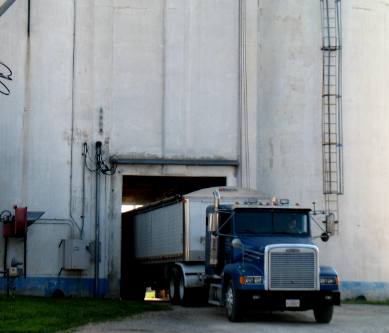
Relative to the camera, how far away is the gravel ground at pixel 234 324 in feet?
62.7

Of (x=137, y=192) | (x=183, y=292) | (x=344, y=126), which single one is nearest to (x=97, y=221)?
(x=183, y=292)

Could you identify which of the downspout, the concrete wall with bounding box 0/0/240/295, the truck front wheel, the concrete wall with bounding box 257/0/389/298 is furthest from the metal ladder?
the truck front wheel

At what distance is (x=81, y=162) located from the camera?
3397 centimetres

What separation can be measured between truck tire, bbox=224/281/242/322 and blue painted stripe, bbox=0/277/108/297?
1302 centimetres

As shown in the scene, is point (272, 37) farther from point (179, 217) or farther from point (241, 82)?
point (179, 217)

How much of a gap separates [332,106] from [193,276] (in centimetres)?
1112

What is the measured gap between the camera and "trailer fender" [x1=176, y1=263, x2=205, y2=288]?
25.6m

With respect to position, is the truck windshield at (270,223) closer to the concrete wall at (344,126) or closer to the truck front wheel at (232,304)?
the truck front wheel at (232,304)

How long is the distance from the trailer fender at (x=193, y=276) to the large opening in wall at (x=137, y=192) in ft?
24.3

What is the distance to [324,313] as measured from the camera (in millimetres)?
21031

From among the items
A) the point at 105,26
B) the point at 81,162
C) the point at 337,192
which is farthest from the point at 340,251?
the point at 105,26

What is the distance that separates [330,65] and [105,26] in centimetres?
903

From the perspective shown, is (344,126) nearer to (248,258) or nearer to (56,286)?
(56,286)

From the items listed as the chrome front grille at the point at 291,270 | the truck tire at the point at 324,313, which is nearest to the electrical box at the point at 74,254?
the truck tire at the point at 324,313
